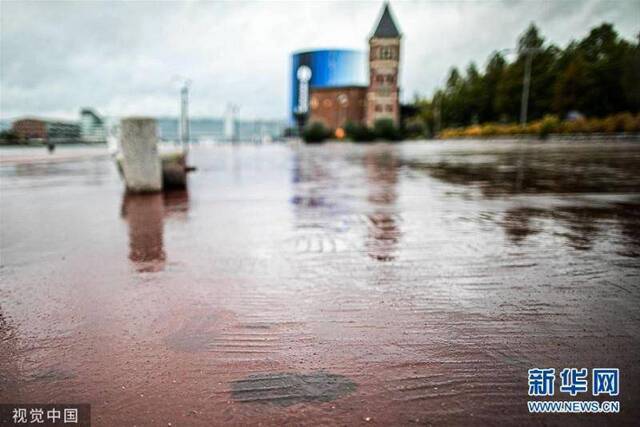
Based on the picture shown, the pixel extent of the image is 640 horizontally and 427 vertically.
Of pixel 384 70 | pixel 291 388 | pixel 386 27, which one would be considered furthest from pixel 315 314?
pixel 386 27

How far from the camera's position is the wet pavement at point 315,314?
1.82 m

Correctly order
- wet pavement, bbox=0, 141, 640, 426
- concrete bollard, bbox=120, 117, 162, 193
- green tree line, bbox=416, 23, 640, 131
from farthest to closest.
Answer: green tree line, bbox=416, 23, 640, 131 → concrete bollard, bbox=120, 117, 162, 193 → wet pavement, bbox=0, 141, 640, 426

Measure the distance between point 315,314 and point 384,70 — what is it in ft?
303

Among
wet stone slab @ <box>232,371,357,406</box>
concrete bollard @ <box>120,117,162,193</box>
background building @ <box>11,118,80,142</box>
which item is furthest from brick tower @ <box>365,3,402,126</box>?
wet stone slab @ <box>232,371,357,406</box>

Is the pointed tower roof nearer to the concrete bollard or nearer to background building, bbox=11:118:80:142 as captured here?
background building, bbox=11:118:80:142

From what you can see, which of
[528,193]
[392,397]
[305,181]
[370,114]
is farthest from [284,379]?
[370,114]

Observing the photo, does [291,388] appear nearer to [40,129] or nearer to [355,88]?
[40,129]

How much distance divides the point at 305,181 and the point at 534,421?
915 cm

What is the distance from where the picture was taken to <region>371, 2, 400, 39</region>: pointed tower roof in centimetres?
8856

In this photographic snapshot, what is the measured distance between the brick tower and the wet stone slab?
88.4m

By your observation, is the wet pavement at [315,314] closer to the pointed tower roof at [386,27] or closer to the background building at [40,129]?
the background building at [40,129]

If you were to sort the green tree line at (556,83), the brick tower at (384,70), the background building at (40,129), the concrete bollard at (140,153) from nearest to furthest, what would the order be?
the concrete bollard at (140,153), the background building at (40,129), the green tree line at (556,83), the brick tower at (384,70)

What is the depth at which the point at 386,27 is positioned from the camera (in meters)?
89.2

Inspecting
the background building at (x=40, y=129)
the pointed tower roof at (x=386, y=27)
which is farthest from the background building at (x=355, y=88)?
the background building at (x=40, y=129)
